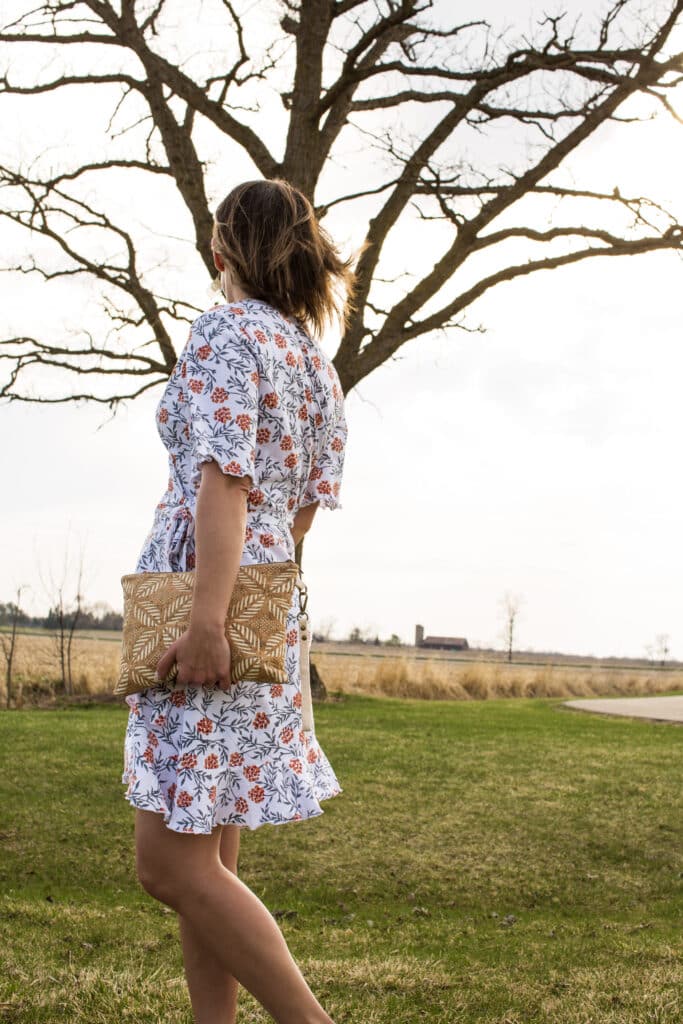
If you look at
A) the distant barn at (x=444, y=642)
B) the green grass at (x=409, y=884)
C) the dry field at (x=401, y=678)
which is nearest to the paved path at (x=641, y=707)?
the dry field at (x=401, y=678)

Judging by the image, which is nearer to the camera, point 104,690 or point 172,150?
point 172,150

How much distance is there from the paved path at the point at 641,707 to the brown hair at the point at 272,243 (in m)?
10.7

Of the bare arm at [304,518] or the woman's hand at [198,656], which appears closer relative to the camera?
the woman's hand at [198,656]

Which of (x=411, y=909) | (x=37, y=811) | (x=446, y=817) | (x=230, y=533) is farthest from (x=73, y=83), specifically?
(x=230, y=533)

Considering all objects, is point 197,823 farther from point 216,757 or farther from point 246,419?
point 246,419

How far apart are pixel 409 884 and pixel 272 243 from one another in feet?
12.4

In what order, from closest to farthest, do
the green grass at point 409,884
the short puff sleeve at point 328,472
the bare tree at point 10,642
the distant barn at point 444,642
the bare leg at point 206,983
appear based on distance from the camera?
1. the bare leg at point 206,983
2. the short puff sleeve at point 328,472
3. the green grass at point 409,884
4. the bare tree at point 10,642
5. the distant barn at point 444,642

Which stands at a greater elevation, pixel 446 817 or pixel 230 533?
pixel 230 533

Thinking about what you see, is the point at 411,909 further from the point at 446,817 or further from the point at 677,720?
the point at 677,720

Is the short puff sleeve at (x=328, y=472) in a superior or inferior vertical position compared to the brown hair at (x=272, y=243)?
inferior

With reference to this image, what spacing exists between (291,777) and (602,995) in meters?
1.76

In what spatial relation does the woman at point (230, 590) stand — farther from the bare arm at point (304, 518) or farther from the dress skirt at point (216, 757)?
the bare arm at point (304, 518)

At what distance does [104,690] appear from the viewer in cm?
1308

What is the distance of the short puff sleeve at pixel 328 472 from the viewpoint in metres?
2.26
